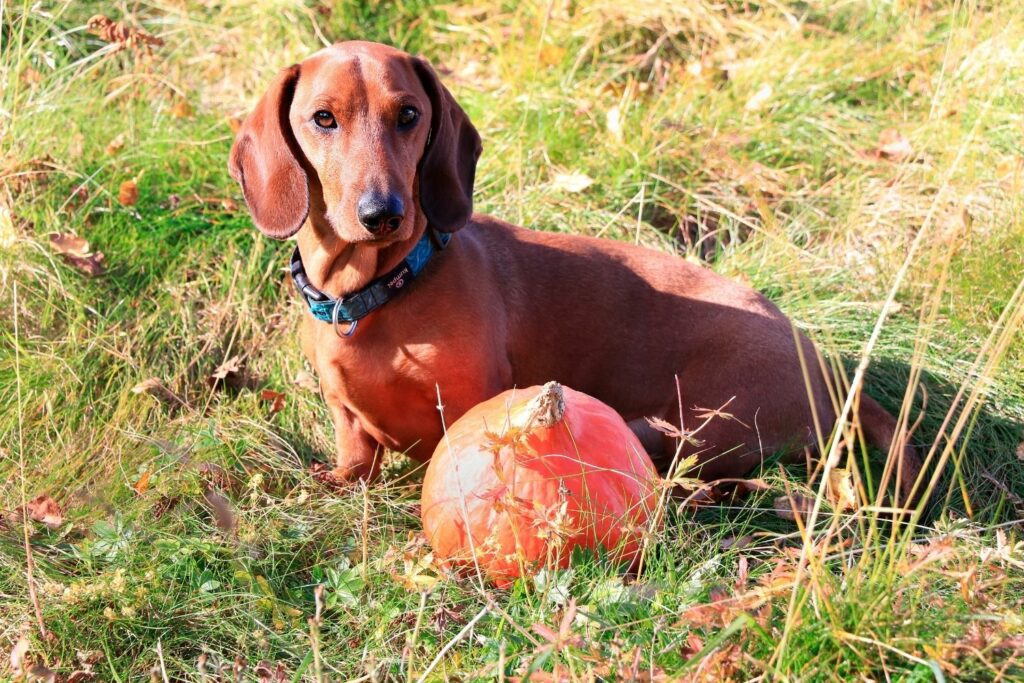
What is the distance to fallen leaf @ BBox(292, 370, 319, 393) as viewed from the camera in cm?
399

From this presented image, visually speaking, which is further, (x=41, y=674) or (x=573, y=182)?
(x=573, y=182)

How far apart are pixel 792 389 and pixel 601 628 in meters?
1.40

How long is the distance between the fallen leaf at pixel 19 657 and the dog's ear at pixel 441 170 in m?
1.52

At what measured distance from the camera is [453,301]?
10.6 ft

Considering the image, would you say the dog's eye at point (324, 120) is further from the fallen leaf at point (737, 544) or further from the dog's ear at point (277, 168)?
the fallen leaf at point (737, 544)

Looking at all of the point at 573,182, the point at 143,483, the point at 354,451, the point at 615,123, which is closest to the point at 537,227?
the point at 573,182

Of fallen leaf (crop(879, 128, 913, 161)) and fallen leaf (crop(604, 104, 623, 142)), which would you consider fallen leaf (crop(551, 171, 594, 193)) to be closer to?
fallen leaf (crop(604, 104, 623, 142))

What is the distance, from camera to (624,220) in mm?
4613

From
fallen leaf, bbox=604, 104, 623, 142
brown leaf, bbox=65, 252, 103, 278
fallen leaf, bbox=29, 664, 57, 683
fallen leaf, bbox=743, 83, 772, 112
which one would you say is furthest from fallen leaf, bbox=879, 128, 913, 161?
fallen leaf, bbox=29, 664, 57, 683

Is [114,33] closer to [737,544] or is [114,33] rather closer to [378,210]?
[378,210]

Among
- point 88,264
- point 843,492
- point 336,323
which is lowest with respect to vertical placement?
point 88,264

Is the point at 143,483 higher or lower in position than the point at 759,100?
lower

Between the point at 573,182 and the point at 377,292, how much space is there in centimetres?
168

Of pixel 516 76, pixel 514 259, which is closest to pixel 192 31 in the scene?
pixel 516 76
